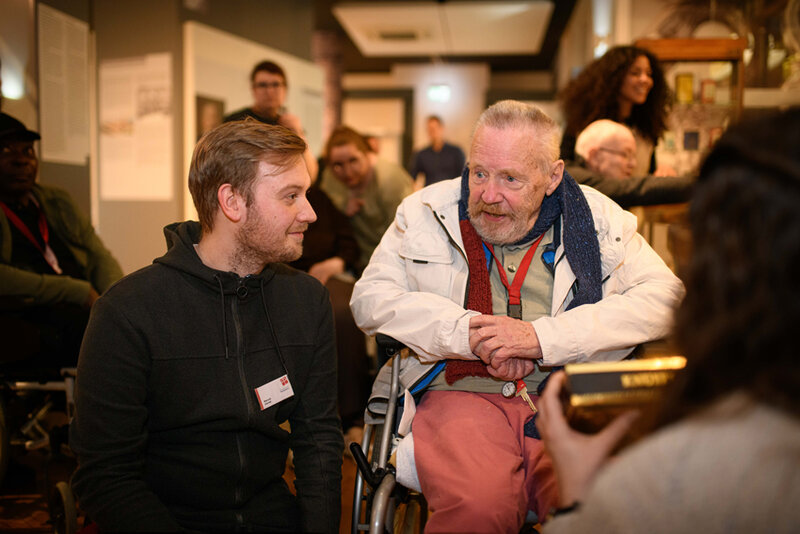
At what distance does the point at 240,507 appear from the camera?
150cm

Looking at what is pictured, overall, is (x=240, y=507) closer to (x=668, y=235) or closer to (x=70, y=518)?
(x=70, y=518)

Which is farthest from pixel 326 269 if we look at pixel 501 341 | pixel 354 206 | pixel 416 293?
pixel 501 341

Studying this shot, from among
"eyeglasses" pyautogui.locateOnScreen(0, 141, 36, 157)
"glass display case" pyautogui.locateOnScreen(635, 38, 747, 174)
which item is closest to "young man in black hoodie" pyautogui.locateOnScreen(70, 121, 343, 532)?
"eyeglasses" pyautogui.locateOnScreen(0, 141, 36, 157)

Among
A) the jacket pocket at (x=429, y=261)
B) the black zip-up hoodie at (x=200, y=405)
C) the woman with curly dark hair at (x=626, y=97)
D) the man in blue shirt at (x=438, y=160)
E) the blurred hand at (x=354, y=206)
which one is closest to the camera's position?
the black zip-up hoodie at (x=200, y=405)

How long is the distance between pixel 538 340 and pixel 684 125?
302cm

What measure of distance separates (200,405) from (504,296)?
37.6 inches

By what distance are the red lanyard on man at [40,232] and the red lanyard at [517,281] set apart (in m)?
1.85

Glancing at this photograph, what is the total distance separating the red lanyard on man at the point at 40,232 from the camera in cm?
245

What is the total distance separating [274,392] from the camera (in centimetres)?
155

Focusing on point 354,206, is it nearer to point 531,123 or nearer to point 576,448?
point 531,123

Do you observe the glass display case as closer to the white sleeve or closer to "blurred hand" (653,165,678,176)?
"blurred hand" (653,165,678,176)

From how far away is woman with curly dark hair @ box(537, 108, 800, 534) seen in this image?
738mm

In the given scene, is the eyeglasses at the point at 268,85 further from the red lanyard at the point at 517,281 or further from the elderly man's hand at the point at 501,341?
the elderly man's hand at the point at 501,341

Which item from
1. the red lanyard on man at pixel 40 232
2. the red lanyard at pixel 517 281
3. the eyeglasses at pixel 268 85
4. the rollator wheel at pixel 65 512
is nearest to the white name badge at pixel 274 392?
the red lanyard at pixel 517 281
